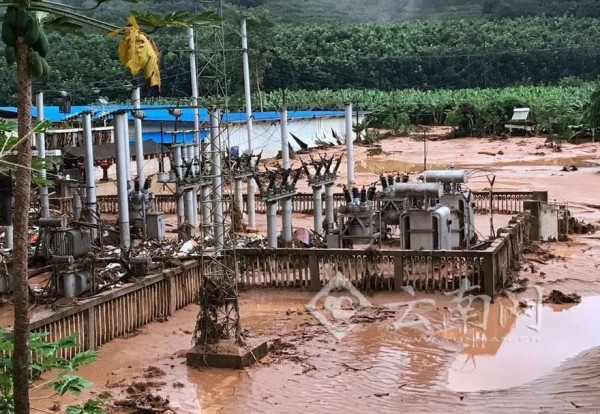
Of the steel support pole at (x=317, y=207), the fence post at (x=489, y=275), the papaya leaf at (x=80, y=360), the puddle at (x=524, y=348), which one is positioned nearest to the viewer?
the papaya leaf at (x=80, y=360)

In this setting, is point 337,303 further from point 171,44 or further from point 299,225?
point 171,44

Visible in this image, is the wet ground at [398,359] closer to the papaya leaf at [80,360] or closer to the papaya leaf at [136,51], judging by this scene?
the papaya leaf at [80,360]

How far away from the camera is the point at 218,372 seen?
1252cm

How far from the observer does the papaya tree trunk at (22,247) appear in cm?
551

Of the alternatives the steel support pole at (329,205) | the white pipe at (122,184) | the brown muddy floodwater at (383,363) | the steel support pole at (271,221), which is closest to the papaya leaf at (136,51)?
the brown muddy floodwater at (383,363)

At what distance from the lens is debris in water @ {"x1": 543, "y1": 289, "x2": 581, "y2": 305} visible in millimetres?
16406

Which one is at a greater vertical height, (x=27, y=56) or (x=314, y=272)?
(x=27, y=56)

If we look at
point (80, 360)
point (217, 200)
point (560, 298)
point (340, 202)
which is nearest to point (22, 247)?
point (80, 360)

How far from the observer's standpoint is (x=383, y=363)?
1291 cm

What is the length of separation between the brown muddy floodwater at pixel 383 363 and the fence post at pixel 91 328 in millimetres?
235

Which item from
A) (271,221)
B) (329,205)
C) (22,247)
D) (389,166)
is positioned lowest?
(271,221)

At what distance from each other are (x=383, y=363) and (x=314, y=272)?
182 inches

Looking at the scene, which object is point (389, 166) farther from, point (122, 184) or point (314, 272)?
point (314, 272)

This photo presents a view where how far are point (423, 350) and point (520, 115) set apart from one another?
49.4 meters
